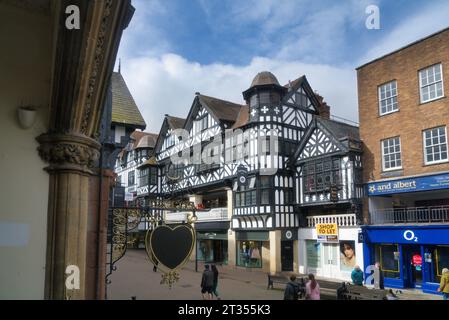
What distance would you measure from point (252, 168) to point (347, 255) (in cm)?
719

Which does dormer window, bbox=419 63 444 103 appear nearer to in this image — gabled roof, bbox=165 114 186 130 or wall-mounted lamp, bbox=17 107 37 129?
wall-mounted lamp, bbox=17 107 37 129

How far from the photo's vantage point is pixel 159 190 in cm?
3562

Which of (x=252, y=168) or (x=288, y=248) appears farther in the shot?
(x=252, y=168)

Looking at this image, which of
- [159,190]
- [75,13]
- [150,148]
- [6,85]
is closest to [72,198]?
[6,85]

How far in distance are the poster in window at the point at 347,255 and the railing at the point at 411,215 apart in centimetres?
178

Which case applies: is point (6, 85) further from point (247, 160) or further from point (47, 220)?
point (247, 160)

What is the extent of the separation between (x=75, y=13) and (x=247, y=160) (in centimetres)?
2096

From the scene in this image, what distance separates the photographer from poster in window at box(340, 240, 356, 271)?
19.7m

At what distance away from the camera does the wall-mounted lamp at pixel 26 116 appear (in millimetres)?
4480

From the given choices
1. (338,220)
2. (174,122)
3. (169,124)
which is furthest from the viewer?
(174,122)

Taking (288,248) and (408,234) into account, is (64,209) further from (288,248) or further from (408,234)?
(288,248)

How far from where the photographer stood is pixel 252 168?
78.2ft

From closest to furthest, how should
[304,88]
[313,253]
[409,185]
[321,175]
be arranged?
[409,185] < [321,175] < [313,253] < [304,88]

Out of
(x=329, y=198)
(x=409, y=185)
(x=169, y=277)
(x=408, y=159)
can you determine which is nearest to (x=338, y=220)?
(x=329, y=198)
